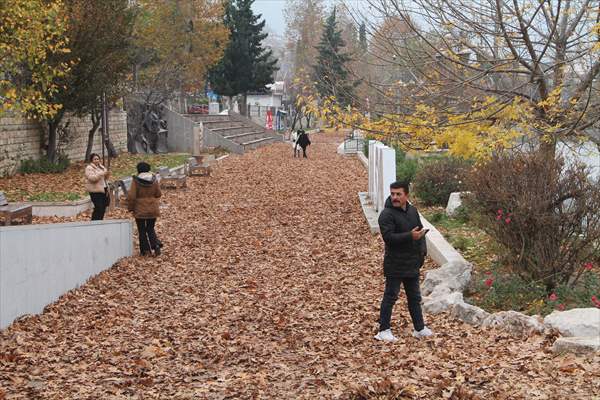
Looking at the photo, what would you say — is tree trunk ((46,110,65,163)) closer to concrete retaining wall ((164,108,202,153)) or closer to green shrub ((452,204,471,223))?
green shrub ((452,204,471,223))

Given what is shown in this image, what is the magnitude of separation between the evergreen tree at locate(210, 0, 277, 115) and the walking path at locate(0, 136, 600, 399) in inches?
1942

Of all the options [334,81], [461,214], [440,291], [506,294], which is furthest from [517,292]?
[461,214]

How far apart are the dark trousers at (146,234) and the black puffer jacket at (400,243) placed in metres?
6.26

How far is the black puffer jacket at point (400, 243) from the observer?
7.11m

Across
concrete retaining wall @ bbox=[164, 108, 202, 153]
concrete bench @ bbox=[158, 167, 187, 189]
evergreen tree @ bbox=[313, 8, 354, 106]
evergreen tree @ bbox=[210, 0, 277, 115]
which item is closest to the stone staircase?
concrete retaining wall @ bbox=[164, 108, 202, 153]

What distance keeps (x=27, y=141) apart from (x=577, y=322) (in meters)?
20.3

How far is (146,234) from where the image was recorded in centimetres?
1321

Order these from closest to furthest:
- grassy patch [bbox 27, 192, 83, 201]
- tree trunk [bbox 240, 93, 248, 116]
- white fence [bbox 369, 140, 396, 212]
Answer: white fence [bbox 369, 140, 396, 212], grassy patch [bbox 27, 192, 83, 201], tree trunk [bbox 240, 93, 248, 116]

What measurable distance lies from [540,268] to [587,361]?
2.49m

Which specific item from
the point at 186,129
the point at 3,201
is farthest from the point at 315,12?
the point at 3,201

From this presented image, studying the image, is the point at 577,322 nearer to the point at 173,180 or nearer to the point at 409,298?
the point at 409,298

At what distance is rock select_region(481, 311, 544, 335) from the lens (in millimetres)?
7105

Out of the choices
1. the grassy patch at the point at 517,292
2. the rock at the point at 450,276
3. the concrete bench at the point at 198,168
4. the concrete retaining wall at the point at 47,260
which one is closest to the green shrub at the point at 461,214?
the grassy patch at the point at 517,292

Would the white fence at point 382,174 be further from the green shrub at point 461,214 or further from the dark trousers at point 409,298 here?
the dark trousers at point 409,298
